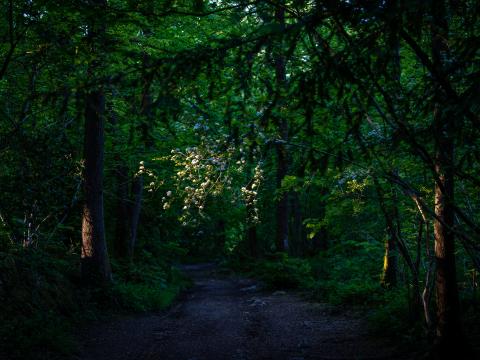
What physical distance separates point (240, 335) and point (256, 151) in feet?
19.1

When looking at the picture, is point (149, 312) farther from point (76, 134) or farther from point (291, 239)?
point (291, 239)

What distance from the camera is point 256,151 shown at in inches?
178

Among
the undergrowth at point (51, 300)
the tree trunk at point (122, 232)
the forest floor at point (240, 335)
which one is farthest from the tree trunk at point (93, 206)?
the tree trunk at point (122, 232)

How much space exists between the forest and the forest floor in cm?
7

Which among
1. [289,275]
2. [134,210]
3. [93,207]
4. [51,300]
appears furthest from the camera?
[134,210]

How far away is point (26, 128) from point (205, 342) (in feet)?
18.1

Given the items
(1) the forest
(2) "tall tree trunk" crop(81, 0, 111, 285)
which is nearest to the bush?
(1) the forest

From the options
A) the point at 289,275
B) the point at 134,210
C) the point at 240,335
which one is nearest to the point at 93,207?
the point at 240,335

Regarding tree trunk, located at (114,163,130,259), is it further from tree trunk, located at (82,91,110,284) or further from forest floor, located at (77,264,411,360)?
tree trunk, located at (82,91,110,284)

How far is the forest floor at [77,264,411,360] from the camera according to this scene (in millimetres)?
7762

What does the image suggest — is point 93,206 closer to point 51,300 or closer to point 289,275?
point 51,300

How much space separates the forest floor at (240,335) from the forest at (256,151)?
75mm

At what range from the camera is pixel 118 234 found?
1672 cm

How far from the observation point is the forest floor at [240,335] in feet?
25.5
